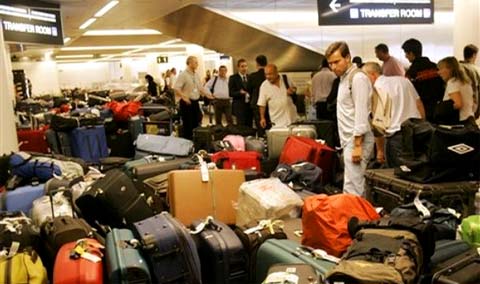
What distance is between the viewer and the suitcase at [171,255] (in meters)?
2.91

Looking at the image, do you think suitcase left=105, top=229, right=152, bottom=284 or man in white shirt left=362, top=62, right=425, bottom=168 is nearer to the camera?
suitcase left=105, top=229, right=152, bottom=284

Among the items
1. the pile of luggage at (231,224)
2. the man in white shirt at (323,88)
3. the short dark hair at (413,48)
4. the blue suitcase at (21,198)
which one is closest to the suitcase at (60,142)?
the pile of luggage at (231,224)

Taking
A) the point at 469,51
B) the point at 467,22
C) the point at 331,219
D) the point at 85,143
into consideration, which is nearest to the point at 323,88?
the point at 467,22

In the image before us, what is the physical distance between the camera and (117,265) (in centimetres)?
281

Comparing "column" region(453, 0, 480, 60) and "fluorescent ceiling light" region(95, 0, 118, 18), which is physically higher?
"fluorescent ceiling light" region(95, 0, 118, 18)

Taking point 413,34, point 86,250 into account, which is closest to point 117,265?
point 86,250

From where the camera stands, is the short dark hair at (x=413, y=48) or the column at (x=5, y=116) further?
the short dark hair at (x=413, y=48)

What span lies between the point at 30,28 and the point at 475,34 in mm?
5768

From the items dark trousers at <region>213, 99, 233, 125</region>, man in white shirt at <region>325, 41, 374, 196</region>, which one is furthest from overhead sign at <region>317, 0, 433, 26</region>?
dark trousers at <region>213, 99, 233, 125</region>

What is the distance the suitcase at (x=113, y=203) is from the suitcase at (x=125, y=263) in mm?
685

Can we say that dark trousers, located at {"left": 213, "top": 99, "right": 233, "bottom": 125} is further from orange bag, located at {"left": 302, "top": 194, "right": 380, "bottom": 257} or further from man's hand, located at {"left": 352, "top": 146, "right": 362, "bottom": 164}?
orange bag, located at {"left": 302, "top": 194, "right": 380, "bottom": 257}

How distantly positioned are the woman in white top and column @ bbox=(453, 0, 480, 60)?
1.77 m

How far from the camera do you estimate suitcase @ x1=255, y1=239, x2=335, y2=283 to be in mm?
2678

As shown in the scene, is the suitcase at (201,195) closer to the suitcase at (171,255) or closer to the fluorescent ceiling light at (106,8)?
the suitcase at (171,255)
